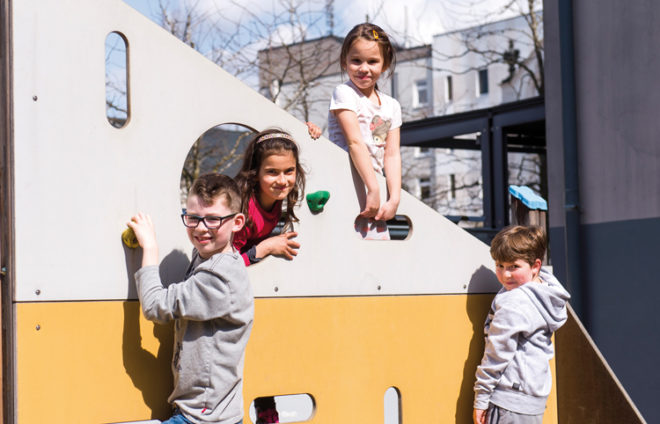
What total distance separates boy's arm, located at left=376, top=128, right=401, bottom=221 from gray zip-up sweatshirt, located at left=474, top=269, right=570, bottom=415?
62cm

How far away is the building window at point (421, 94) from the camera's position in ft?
113

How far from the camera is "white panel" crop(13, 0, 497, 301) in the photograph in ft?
8.59

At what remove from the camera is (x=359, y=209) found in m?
3.38

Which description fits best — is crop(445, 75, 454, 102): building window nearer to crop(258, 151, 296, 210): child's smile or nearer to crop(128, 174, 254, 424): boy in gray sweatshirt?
crop(258, 151, 296, 210): child's smile

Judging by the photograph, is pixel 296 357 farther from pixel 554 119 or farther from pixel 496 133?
pixel 496 133

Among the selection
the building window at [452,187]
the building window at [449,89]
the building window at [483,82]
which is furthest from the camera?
the building window at [449,89]

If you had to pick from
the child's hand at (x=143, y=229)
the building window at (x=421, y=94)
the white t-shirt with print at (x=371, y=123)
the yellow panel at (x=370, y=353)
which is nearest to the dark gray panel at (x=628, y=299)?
the yellow panel at (x=370, y=353)

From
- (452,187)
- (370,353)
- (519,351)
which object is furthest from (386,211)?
(452,187)

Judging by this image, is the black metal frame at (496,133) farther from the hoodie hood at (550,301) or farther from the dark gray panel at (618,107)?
the hoodie hood at (550,301)

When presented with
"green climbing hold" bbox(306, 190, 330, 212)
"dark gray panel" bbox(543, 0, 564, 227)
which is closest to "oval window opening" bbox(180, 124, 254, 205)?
"dark gray panel" bbox(543, 0, 564, 227)

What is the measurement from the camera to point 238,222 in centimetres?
284

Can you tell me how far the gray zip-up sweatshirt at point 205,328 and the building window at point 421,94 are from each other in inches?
1276

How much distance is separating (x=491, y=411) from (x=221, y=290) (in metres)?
1.43

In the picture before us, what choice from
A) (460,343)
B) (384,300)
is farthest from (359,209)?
(460,343)
